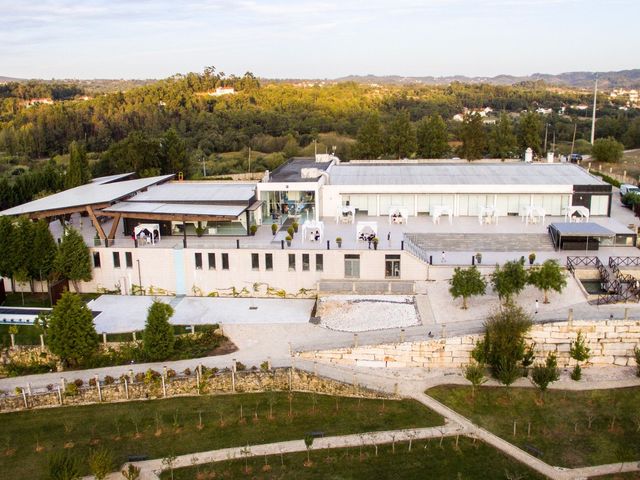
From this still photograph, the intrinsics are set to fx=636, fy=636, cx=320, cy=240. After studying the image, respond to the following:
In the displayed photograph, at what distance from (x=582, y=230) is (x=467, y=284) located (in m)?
8.88

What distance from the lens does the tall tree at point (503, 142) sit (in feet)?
162

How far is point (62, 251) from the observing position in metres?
29.7

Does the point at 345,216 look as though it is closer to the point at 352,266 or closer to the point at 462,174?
the point at 352,266

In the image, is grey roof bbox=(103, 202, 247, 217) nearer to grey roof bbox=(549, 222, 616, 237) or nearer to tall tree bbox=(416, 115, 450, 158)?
grey roof bbox=(549, 222, 616, 237)

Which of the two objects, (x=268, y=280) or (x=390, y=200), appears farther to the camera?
(x=390, y=200)

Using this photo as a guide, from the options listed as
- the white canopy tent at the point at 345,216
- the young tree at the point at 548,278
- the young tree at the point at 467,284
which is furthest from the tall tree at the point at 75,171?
the young tree at the point at 548,278

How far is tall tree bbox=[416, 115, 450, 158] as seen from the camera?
49.9m

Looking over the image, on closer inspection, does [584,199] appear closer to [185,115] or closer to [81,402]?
[81,402]

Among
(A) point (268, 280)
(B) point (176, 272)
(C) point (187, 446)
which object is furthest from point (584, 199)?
(C) point (187, 446)

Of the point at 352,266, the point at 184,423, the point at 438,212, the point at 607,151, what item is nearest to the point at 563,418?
the point at 352,266

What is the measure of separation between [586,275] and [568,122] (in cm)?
6123

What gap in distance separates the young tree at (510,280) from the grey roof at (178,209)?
43.1ft

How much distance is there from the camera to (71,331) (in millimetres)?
23656

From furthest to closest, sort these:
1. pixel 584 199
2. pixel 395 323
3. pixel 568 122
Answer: pixel 568 122 < pixel 584 199 < pixel 395 323
